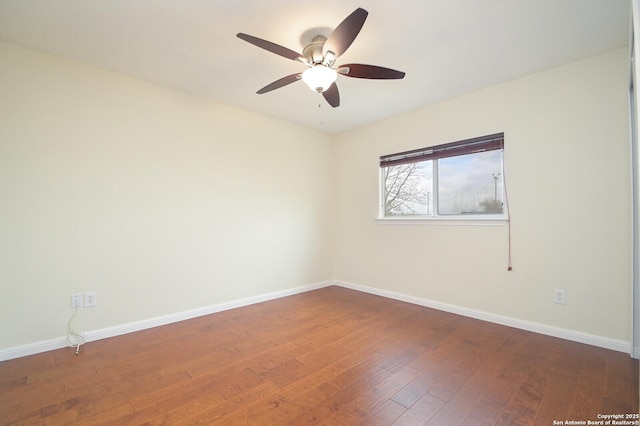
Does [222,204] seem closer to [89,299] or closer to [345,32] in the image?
[89,299]

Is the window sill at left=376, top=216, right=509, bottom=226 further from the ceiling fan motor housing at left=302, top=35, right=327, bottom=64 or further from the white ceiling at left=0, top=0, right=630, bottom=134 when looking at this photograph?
the ceiling fan motor housing at left=302, top=35, right=327, bottom=64

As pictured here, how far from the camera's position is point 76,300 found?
2404mm

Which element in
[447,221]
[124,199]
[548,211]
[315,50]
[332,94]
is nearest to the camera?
[315,50]

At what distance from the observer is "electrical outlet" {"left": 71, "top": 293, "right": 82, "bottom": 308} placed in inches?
94.1

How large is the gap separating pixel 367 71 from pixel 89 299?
3.04 metres

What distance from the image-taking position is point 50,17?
6.27 feet

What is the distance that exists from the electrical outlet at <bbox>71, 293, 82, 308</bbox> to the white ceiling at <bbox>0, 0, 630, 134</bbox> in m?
2.05

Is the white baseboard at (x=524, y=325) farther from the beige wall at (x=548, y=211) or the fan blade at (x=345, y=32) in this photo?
the fan blade at (x=345, y=32)

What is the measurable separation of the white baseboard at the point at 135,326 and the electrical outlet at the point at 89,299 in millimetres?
239

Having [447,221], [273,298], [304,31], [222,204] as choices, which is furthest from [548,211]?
[222,204]

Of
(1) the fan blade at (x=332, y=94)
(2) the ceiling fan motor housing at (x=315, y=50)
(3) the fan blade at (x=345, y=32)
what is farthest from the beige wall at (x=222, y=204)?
(3) the fan blade at (x=345, y=32)

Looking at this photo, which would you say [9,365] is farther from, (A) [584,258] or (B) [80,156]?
(A) [584,258]

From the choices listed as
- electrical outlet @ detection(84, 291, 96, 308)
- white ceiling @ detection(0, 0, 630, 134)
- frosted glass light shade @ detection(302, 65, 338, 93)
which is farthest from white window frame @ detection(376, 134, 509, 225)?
electrical outlet @ detection(84, 291, 96, 308)

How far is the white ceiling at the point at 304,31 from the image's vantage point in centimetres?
182
